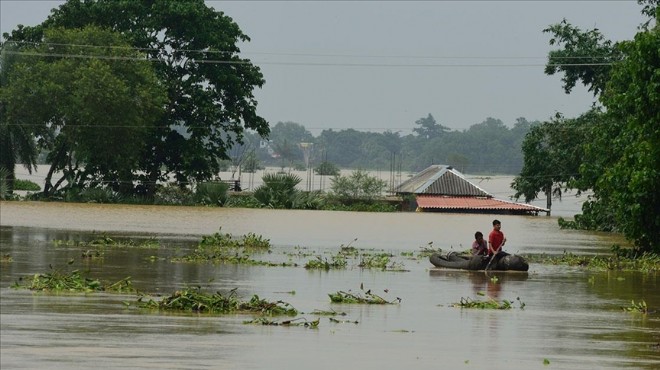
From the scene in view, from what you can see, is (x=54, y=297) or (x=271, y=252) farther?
(x=271, y=252)

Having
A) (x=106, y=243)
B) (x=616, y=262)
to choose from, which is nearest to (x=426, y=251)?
(x=616, y=262)

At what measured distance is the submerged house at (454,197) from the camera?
3474 inches

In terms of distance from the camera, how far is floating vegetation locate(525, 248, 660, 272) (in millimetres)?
33844

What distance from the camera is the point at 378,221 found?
69.7 m

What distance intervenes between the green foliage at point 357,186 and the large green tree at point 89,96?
21.4 m

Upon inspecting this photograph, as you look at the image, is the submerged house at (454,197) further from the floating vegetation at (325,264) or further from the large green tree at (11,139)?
the floating vegetation at (325,264)

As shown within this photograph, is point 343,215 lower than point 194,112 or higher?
lower

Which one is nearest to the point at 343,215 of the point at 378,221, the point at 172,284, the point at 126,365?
the point at 378,221

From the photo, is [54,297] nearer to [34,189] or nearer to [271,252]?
[271,252]

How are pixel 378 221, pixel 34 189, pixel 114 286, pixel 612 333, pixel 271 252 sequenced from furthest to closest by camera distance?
pixel 34 189
pixel 378 221
pixel 271 252
pixel 114 286
pixel 612 333

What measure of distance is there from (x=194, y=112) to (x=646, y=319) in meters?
58.3

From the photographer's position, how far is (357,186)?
95.4 metres

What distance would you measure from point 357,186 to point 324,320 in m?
75.7

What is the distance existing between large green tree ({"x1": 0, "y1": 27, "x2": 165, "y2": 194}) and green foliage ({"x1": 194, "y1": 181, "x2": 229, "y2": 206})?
3886mm
